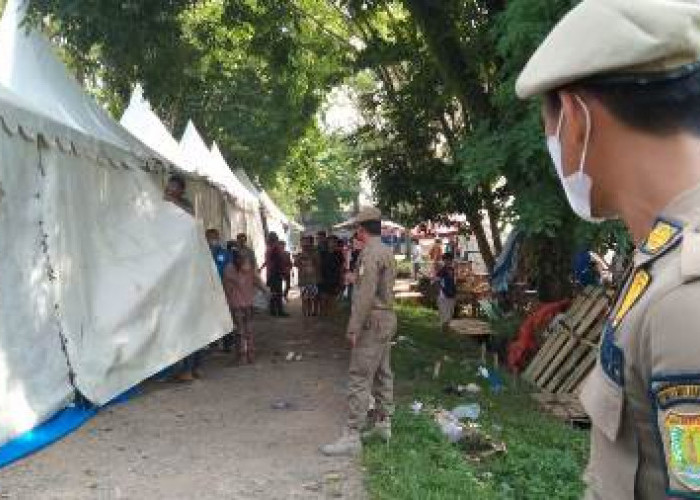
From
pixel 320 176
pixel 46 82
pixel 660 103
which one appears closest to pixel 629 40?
pixel 660 103

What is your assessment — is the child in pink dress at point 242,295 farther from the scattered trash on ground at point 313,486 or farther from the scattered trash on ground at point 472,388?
the scattered trash on ground at point 313,486

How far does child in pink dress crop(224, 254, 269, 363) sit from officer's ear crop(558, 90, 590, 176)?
961cm

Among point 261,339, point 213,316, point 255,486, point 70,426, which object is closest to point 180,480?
point 255,486

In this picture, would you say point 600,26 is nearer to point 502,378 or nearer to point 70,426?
point 70,426

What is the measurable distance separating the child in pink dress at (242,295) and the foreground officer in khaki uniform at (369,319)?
13.3ft

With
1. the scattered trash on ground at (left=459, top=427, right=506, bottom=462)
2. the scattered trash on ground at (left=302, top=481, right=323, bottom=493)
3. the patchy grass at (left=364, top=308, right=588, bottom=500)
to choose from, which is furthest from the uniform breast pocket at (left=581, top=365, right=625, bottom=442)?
the scattered trash on ground at (left=459, top=427, right=506, bottom=462)

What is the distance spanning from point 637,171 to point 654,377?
0.99 feet

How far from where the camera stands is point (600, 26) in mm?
1176

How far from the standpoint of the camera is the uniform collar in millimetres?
1152

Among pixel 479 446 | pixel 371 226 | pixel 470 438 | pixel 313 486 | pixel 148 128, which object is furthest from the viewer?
pixel 148 128

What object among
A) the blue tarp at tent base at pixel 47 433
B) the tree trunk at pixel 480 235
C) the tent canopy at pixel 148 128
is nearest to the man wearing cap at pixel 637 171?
the blue tarp at tent base at pixel 47 433

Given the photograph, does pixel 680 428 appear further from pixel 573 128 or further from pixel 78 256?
pixel 78 256

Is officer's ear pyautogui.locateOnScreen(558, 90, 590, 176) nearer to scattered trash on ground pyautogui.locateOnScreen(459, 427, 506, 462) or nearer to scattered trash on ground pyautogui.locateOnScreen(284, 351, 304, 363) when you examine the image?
scattered trash on ground pyautogui.locateOnScreen(459, 427, 506, 462)

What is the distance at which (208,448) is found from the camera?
6.85 meters
